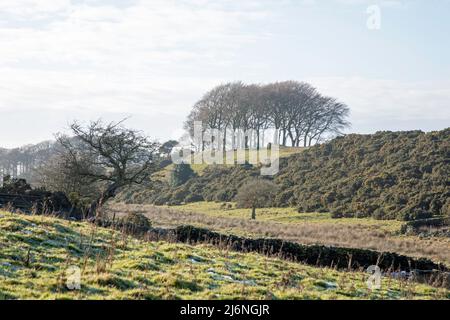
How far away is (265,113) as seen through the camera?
8900cm

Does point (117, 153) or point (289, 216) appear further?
point (289, 216)

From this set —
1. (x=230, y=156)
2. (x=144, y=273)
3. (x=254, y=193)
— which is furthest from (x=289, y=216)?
(x=144, y=273)

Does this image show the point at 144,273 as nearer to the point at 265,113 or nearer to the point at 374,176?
the point at 374,176

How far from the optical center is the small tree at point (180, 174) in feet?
283

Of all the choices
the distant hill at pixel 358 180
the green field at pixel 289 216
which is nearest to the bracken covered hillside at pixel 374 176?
the distant hill at pixel 358 180

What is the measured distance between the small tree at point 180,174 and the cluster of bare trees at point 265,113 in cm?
598

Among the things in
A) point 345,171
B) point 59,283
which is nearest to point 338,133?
point 345,171

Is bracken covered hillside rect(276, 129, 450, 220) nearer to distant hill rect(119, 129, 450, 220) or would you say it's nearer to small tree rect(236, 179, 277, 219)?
distant hill rect(119, 129, 450, 220)

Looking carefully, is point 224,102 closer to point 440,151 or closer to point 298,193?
point 298,193

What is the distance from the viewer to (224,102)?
8806 cm

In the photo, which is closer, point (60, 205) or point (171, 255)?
point (171, 255)

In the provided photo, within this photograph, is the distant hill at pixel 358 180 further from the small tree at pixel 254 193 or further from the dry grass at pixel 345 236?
the dry grass at pixel 345 236

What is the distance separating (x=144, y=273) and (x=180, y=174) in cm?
7632

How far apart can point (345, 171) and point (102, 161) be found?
133ft
